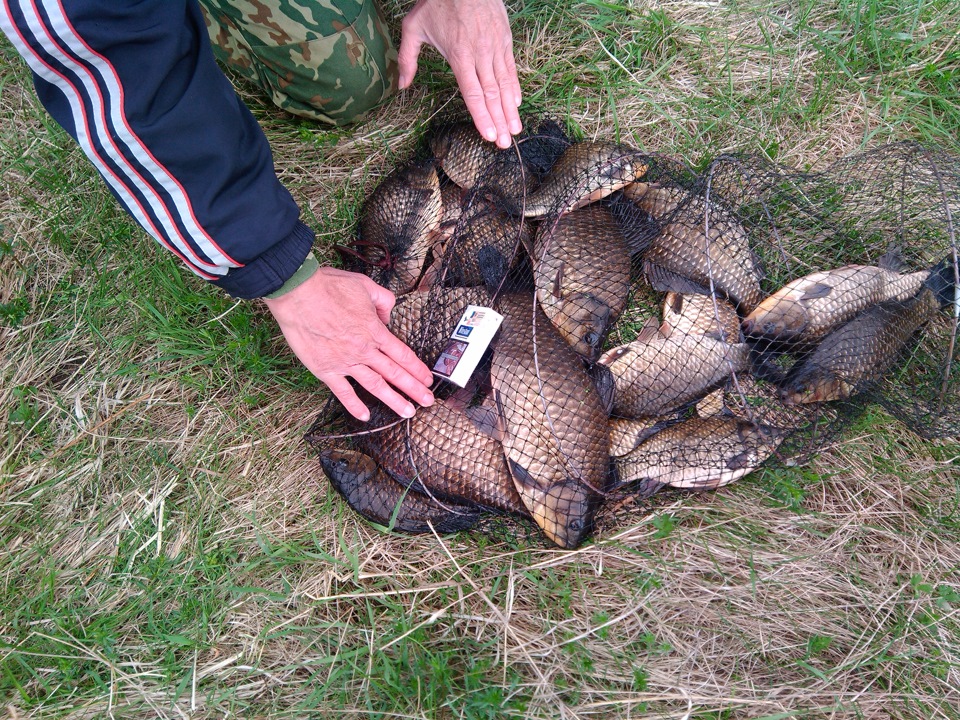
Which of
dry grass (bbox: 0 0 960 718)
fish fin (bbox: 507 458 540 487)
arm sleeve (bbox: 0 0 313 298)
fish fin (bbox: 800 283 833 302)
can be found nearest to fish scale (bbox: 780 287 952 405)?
fish fin (bbox: 800 283 833 302)

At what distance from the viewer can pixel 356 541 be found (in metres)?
2.36

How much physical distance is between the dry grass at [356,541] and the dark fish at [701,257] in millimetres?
596

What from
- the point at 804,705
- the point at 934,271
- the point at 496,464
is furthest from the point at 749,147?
the point at 804,705

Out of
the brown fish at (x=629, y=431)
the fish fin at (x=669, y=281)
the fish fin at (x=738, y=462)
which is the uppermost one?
the fish fin at (x=669, y=281)

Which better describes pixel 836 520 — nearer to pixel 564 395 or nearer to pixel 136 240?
pixel 564 395

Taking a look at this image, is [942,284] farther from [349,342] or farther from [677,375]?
[349,342]

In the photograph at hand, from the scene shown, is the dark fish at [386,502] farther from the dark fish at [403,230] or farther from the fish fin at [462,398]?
the dark fish at [403,230]

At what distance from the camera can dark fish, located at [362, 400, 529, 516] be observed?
2246mm

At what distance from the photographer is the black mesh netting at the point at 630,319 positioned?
2.27 meters

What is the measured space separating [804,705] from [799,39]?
113 inches

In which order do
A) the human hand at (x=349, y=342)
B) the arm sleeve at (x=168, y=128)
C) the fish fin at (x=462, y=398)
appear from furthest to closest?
the fish fin at (x=462, y=398) → the human hand at (x=349, y=342) → the arm sleeve at (x=168, y=128)

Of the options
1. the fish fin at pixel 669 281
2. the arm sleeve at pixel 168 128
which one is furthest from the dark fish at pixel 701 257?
the arm sleeve at pixel 168 128

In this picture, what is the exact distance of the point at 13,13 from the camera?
4.57 ft

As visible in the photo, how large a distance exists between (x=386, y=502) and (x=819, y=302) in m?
1.78
